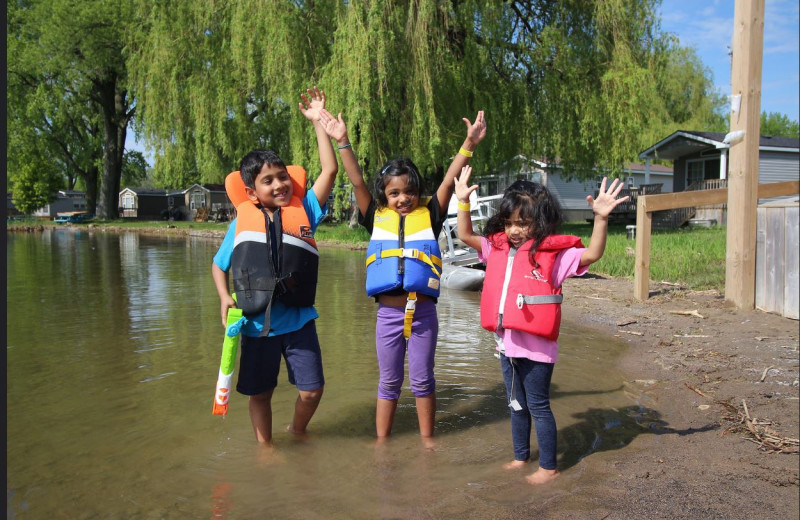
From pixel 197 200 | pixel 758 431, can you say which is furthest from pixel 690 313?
pixel 197 200

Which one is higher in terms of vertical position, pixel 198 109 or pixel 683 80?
pixel 683 80

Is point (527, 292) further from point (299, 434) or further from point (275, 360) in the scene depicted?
point (299, 434)

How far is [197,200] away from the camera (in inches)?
2415

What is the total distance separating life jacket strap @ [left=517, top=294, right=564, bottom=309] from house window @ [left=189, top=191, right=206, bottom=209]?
59.6 m

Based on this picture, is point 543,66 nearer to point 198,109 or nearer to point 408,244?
point 198,109

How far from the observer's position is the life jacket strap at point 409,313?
3.70 metres

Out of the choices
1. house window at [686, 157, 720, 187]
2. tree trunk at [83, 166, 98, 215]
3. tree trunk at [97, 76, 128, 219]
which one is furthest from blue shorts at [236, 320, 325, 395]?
tree trunk at [83, 166, 98, 215]

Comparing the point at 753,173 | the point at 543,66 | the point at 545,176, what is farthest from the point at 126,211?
the point at 753,173

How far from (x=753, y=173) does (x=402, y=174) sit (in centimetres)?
512

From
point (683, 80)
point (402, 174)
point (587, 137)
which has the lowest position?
point (402, 174)

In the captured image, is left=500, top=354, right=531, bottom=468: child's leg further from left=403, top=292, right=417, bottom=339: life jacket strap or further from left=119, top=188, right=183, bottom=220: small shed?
left=119, top=188, right=183, bottom=220: small shed

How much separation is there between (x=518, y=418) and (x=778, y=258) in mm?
4768

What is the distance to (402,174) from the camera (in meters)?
3.83

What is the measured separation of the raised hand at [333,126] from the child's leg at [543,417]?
1692 mm
